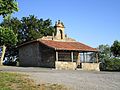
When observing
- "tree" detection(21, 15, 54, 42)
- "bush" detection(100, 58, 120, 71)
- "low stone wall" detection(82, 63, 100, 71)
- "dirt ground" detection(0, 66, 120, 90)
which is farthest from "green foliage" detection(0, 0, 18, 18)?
"tree" detection(21, 15, 54, 42)

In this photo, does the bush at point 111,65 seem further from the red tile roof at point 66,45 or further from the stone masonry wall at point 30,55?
the stone masonry wall at point 30,55

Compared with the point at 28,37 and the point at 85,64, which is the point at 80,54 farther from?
the point at 28,37

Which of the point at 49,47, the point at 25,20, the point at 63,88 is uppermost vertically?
the point at 25,20

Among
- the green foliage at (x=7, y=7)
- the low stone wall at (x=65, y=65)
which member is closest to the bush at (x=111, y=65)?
the low stone wall at (x=65, y=65)

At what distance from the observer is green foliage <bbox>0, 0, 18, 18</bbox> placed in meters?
19.0

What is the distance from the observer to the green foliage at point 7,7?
1898 cm

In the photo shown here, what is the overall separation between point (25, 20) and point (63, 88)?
56673 millimetres

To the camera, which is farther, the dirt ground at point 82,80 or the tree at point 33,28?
the tree at point 33,28

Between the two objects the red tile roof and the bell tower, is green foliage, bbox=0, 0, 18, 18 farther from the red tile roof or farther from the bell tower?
the bell tower

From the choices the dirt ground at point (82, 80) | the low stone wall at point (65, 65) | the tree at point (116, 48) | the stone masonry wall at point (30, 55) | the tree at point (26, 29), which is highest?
the tree at point (26, 29)

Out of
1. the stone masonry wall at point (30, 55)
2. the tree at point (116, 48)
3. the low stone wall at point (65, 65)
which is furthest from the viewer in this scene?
the tree at point (116, 48)

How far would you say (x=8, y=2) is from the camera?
19.2 metres

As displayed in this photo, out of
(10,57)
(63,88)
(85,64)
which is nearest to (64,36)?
(85,64)

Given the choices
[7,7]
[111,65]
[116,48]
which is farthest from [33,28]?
[7,7]
